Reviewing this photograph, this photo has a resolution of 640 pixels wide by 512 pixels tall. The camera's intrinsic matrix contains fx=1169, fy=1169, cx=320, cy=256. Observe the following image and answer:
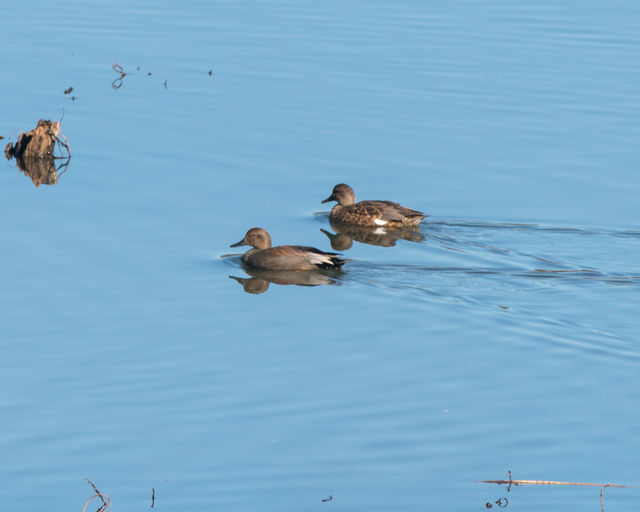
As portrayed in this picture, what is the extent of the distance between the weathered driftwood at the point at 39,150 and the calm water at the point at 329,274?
0.27m

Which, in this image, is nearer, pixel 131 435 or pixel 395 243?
pixel 131 435

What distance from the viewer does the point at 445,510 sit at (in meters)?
8.43

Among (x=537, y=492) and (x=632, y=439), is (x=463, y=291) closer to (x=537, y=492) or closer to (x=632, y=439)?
(x=632, y=439)

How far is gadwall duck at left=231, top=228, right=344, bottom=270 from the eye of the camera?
1426 centimetres

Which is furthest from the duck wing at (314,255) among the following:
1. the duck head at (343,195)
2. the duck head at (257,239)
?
the duck head at (343,195)

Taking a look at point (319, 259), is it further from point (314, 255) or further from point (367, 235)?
point (367, 235)

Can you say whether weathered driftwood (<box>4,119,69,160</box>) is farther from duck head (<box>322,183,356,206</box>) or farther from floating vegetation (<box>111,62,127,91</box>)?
duck head (<box>322,183,356,206</box>)

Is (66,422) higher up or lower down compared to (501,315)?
lower down

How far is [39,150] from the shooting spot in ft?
61.6

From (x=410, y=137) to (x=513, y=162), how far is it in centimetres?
200

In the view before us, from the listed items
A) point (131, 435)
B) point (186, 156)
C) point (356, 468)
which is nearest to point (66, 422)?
point (131, 435)

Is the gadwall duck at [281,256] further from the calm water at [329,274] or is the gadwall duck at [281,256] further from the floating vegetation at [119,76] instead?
the floating vegetation at [119,76]

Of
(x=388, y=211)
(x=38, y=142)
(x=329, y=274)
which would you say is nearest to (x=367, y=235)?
(x=388, y=211)

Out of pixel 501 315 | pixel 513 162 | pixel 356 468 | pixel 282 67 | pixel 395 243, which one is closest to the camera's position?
pixel 356 468
